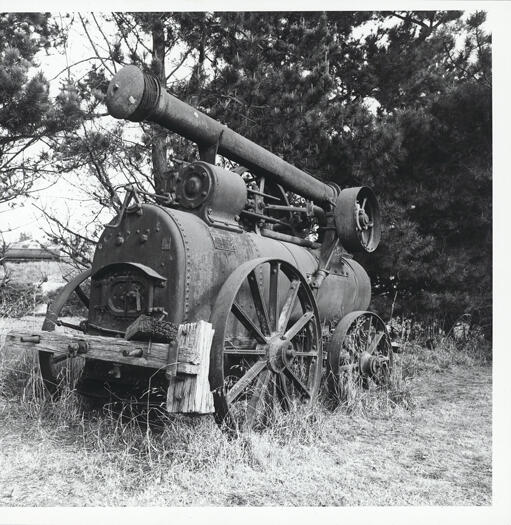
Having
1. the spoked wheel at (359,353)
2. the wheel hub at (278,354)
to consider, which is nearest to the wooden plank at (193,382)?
the wheel hub at (278,354)

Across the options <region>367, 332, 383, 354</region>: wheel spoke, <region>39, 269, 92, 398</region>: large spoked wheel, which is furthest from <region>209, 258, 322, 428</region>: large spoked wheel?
<region>39, 269, 92, 398</region>: large spoked wheel

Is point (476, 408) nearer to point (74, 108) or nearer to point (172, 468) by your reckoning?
point (172, 468)

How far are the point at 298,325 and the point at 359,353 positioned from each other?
139 centimetres

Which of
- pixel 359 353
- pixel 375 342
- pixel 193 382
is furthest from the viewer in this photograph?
pixel 375 342

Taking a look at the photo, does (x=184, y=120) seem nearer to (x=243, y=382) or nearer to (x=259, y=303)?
(x=259, y=303)

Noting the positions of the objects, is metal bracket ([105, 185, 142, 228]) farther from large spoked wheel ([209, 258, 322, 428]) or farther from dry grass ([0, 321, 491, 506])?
dry grass ([0, 321, 491, 506])

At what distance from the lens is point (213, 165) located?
4801 millimetres

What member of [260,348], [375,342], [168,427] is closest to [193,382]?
[168,427]

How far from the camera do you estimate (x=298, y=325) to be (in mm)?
4801

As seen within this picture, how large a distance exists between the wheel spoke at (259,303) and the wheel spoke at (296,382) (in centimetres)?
37

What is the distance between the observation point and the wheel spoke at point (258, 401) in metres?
4.09

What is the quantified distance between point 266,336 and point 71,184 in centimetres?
495

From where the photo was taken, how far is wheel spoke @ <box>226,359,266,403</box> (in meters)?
3.87

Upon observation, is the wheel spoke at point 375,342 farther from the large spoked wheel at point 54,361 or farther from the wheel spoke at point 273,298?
the large spoked wheel at point 54,361
